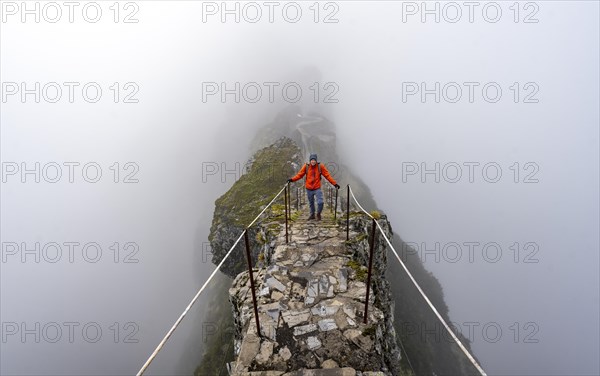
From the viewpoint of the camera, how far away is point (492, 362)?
8956 cm

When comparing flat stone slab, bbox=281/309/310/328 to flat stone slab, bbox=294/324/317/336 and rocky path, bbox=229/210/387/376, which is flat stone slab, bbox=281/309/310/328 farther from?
flat stone slab, bbox=294/324/317/336

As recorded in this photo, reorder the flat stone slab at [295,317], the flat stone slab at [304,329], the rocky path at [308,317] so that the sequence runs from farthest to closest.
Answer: the flat stone slab at [295,317], the flat stone slab at [304,329], the rocky path at [308,317]

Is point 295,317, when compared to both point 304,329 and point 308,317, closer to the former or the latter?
point 308,317

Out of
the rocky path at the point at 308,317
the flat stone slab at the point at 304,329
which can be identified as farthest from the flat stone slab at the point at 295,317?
the flat stone slab at the point at 304,329

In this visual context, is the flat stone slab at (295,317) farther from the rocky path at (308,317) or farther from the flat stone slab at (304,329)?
the flat stone slab at (304,329)

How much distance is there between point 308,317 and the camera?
6.60 metres

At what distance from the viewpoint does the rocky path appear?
5.51m

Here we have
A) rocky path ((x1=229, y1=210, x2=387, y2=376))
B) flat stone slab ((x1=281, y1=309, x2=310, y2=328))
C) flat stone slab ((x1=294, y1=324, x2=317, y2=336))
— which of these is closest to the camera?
rocky path ((x1=229, y1=210, x2=387, y2=376))

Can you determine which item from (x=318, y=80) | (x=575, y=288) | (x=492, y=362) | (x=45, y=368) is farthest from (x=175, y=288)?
(x=575, y=288)

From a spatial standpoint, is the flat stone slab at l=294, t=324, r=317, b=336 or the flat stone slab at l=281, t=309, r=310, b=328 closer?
the flat stone slab at l=294, t=324, r=317, b=336

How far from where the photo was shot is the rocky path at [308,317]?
5.51 m

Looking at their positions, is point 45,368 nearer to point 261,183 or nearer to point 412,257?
point 261,183

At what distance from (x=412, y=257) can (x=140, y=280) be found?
77.7 m

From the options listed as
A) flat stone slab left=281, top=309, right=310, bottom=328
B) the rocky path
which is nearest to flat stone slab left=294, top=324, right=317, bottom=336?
the rocky path
